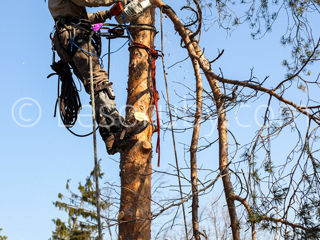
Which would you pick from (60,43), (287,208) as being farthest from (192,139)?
(60,43)

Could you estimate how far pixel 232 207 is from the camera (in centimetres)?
399

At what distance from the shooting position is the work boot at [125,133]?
352cm

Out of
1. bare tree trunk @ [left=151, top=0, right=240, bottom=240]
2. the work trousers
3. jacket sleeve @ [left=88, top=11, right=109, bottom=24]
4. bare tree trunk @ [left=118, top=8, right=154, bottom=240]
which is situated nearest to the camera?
bare tree trunk @ [left=118, top=8, right=154, bottom=240]

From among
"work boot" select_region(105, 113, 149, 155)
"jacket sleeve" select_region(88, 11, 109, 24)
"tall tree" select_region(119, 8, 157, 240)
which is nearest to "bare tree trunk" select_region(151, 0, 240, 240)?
"tall tree" select_region(119, 8, 157, 240)

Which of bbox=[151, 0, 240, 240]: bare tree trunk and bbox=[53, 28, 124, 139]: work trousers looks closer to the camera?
bbox=[53, 28, 124, 139]: work trousers

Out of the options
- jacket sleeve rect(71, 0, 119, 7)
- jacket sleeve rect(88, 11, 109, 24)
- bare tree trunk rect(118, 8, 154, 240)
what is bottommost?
bare tree trunk rect(118, 8, 154, 240)

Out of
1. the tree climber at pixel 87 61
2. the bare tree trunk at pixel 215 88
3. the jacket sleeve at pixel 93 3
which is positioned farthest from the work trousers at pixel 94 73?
the bare tree trunk at pixel 215 88

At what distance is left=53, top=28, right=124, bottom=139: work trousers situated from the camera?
3.50 m

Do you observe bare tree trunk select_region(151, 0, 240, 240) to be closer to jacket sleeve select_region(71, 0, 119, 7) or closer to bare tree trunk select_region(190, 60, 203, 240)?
bare tree trunk select_region(190, 60, 203, 240)

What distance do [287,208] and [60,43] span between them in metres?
2.22

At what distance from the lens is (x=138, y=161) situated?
11.6 feet

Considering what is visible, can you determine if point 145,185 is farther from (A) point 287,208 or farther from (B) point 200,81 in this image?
(B) point 200,81

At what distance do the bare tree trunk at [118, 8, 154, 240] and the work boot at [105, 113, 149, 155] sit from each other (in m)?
0.07

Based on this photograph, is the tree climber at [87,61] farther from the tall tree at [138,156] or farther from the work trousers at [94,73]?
the tall tree at [138,156]
